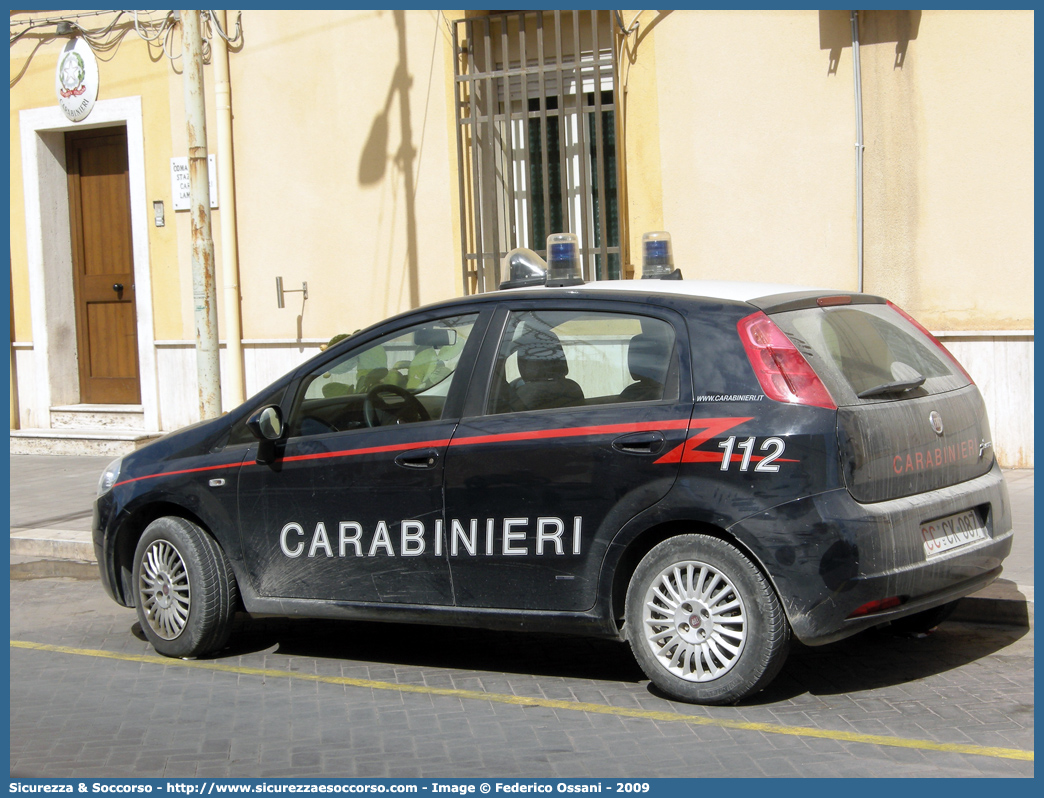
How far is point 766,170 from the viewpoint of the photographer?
10.0 metres

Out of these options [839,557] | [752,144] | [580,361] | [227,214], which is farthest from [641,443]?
[227,214]

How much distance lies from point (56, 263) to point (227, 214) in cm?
260

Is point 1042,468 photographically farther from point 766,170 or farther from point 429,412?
point 429,412

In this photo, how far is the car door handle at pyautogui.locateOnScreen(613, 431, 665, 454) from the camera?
4.52 metres

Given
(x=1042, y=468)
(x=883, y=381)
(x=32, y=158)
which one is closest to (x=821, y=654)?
(x=883, y=381)

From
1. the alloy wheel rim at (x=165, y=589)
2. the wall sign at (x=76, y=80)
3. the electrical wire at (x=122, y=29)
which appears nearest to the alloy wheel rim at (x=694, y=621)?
the alloy wheel rim at (x=165, y=589)

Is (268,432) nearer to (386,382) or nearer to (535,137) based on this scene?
(386,382)

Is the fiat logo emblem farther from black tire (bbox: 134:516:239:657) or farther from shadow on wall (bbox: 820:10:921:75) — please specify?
shadow on wall (bbox: 820:10:921:75)

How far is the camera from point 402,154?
11.5 meters

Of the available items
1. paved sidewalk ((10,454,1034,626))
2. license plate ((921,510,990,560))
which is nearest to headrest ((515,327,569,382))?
license plate ((921,510,990,560))

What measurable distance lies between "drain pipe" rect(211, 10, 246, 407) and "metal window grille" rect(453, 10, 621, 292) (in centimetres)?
256

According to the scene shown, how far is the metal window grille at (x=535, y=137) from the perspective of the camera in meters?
10.7

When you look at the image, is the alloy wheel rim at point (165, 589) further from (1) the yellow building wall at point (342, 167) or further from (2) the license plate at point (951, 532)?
(1) the yellow building wall at point (342, 167)

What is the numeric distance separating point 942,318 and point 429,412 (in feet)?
19.3
